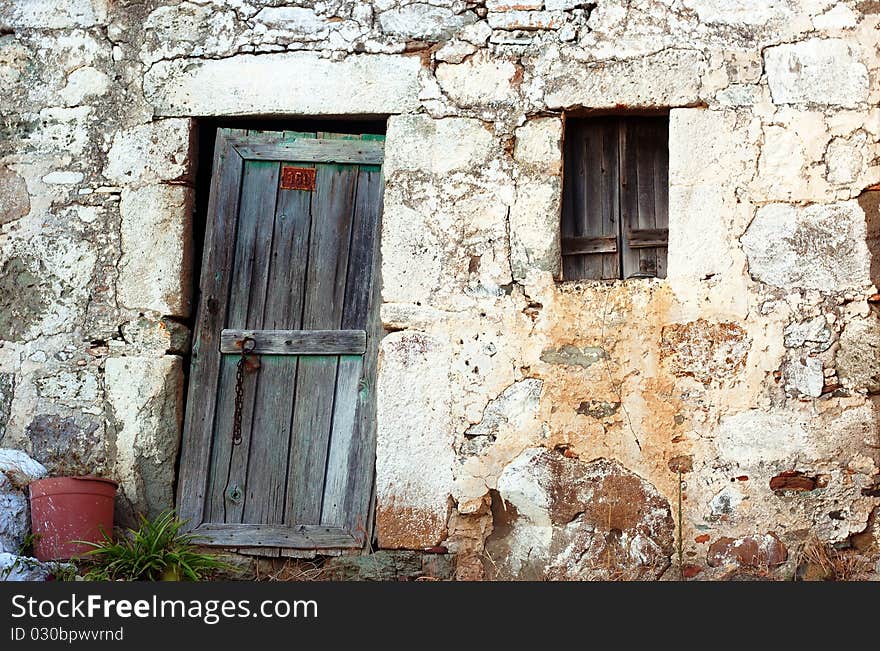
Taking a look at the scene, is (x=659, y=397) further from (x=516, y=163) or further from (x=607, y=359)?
(x=516, y=163)

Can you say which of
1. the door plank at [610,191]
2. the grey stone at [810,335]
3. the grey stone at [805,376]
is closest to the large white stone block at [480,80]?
the door plank at [610,191]

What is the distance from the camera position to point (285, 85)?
472 cm

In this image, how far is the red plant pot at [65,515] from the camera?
430 cm

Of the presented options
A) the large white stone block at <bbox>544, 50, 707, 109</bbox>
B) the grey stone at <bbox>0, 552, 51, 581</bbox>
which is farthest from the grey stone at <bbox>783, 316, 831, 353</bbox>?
the grey stone at <bbox>0, 552, 51, 581</bbox>

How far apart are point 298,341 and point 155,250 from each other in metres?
0.77

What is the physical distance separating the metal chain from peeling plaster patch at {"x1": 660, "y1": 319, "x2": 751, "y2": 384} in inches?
71.0

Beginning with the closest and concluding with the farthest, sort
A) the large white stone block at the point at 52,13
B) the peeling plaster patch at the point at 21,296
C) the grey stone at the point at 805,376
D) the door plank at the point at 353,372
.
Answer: the grey stone at the point at 805,376 < the door plank at the point at 353,372 < the peeling plaster patch at the point at 21,296 < the large white stone block at the point at 52,13

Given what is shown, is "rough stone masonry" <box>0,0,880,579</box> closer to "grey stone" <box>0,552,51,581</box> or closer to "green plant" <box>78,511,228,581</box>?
"green plant" <box>78,511,228,581</box>

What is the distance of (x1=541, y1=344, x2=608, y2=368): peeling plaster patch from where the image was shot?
445cm

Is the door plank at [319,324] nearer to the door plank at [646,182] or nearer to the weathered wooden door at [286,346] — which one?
the weathered wooden door at [286,346]

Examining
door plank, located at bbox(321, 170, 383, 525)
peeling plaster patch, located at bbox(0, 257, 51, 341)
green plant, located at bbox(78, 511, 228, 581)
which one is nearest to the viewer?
green plant, located at bbox(78, 511, 228, 581)

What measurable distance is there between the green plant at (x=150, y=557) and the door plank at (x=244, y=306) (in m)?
0.22

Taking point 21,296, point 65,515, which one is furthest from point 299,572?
point 21,296

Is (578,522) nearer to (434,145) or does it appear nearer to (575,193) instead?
(575,193)
